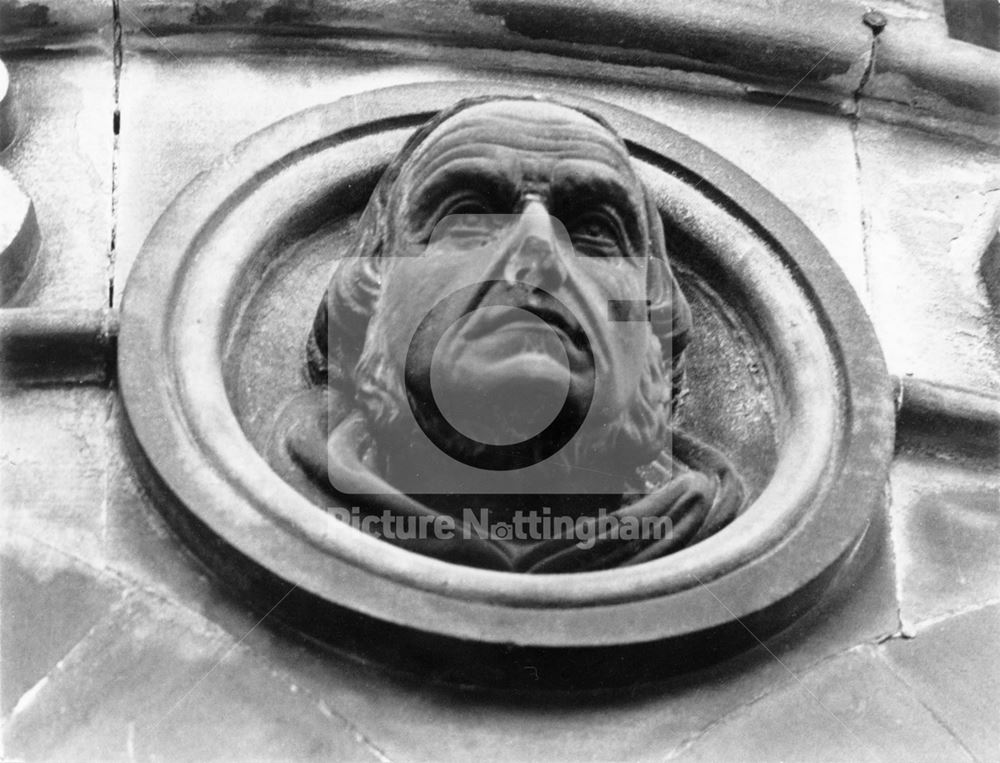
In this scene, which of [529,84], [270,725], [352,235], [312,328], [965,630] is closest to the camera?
[270,725]

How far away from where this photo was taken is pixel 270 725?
304cm

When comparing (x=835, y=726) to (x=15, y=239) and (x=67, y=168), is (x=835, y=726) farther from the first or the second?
(x=67, y=168)

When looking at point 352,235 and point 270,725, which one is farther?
point 352,235

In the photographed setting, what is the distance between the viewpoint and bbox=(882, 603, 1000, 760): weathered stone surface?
3.23m

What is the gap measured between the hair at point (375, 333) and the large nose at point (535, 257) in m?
0.33

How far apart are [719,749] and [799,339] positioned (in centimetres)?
102

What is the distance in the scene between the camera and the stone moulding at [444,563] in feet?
10.1

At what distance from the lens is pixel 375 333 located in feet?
11.3

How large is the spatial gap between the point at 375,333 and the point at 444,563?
521 millimetres

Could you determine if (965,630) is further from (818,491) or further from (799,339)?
(799,339)

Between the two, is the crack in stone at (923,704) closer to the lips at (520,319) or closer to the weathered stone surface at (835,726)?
the weathered stone surface at (835,726)

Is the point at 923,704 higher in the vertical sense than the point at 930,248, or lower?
lower

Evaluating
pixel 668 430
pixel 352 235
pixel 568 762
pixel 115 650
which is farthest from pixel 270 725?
pixel 352 235

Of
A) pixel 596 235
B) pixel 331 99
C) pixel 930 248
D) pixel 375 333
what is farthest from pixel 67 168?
pixel 930 248
